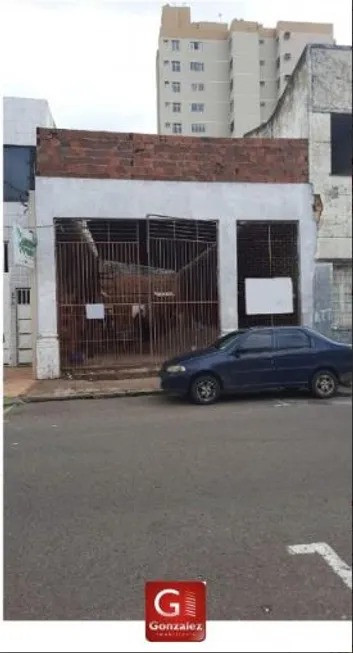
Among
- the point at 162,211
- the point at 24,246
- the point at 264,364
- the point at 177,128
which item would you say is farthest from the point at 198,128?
the point at 264,364

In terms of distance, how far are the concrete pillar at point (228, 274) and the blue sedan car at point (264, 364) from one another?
4 centimetres

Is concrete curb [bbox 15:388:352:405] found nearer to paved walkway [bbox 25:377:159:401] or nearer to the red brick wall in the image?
paved walkway [bbox 25:377:159:401]

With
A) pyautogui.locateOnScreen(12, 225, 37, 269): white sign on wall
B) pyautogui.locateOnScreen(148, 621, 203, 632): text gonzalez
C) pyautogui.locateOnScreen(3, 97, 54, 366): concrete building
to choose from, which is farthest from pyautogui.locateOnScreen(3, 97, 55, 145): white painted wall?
pyautogui.locateOnScreen(148, 621, 203, 632): text gonzalez

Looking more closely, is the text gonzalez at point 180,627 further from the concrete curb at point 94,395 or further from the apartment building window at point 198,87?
the apartment building window at point 198,87

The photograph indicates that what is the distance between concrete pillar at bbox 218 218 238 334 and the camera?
3.12 ft

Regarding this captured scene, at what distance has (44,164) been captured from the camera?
3.12ft

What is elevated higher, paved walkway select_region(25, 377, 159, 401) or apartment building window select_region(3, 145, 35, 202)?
apartment building window select_region(3, 145, 35, 202)

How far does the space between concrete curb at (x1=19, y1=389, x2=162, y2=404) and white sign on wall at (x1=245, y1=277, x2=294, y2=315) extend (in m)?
0.28

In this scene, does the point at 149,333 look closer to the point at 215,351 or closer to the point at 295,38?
the point at 215,351

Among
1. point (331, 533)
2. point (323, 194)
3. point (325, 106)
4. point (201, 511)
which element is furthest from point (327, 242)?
point (201, 511)

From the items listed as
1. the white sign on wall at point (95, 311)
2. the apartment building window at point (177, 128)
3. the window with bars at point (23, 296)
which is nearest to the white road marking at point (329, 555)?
the white sign on wall at point (95, 311)

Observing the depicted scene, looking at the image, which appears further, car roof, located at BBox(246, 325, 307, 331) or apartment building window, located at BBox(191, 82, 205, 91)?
car roof, located at BBox(246, 325, 307, 331)

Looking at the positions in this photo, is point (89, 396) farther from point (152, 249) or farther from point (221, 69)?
point (221, 69)

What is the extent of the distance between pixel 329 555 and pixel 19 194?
0.98m
